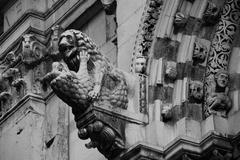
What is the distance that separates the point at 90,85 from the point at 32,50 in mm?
3902

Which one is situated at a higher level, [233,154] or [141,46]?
[141,46]

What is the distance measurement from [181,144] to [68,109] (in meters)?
3.68

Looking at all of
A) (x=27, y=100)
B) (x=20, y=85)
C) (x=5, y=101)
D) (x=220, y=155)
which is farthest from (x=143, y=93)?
(x=5, y=101)

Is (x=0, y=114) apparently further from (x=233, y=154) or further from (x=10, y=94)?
(x=233, y=154)

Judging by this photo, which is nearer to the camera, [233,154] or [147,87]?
[233,154]

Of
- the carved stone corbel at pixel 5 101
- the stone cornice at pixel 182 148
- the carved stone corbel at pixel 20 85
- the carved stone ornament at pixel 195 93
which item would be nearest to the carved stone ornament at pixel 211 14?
the carved stone ornament at pixel 195 93

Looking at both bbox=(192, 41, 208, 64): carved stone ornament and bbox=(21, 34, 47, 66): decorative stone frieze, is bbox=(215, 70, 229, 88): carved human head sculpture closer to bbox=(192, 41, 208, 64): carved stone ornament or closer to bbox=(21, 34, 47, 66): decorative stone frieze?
bbox=(192, 41, 208, 64): carved stone ornament

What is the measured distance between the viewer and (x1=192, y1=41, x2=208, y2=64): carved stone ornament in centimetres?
1325

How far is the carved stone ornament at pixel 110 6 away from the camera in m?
15.3

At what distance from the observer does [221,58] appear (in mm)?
13172

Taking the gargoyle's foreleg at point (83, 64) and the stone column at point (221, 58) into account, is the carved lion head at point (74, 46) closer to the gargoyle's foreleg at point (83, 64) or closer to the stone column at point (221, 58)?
the gargoyle's foreleg at point (83, 64)

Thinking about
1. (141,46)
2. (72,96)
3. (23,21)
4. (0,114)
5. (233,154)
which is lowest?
(233,154)

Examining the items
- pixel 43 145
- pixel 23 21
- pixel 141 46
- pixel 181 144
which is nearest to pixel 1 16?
pixel 23 21

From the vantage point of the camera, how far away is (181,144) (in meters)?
12.4
